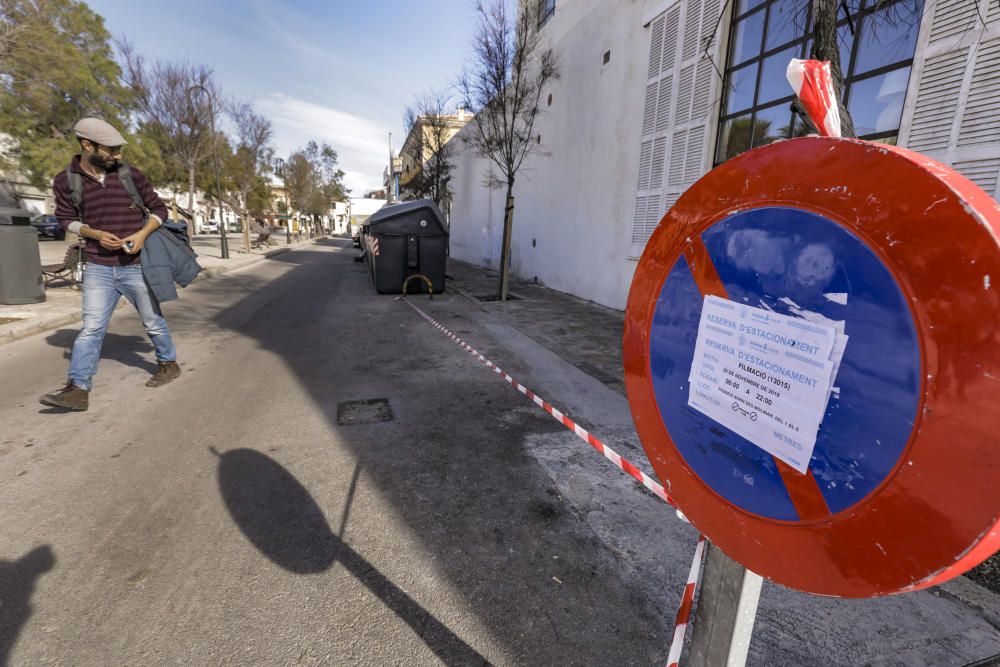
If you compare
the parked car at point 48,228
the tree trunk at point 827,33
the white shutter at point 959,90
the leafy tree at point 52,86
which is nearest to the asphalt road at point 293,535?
the tree trunk at point 827,33

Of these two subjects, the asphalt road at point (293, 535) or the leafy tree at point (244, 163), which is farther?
the leafy tree at point (244, 163)

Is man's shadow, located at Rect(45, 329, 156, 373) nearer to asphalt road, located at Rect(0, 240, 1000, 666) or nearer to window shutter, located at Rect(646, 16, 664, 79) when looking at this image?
asphalt road, located at Rect(0, 240, 1000, 666)

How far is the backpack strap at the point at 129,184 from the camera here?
4.05m

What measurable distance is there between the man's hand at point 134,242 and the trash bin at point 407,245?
7.52m

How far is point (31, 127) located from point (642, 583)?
22.8 metres

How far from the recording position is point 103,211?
13.0ft

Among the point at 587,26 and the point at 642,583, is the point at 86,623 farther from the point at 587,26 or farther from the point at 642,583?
the point at 587,26

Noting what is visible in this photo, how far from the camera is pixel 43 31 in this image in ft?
42.4

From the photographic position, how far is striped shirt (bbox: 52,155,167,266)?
12.8 feet

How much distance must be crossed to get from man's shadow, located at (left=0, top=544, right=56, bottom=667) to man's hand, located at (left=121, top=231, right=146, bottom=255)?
256cm

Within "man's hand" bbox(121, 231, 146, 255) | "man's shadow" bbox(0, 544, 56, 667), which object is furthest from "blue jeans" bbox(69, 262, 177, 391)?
"man's shadow" bbox(0, 544, 56, 667)

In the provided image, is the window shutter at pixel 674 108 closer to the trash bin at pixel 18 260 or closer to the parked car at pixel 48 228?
the trash bin at pixel 18 260

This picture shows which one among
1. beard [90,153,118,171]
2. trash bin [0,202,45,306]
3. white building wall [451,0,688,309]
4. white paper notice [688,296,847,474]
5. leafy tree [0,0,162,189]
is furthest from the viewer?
leafy tree [0,0,162,189]

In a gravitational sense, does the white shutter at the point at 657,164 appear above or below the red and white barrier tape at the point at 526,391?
above
